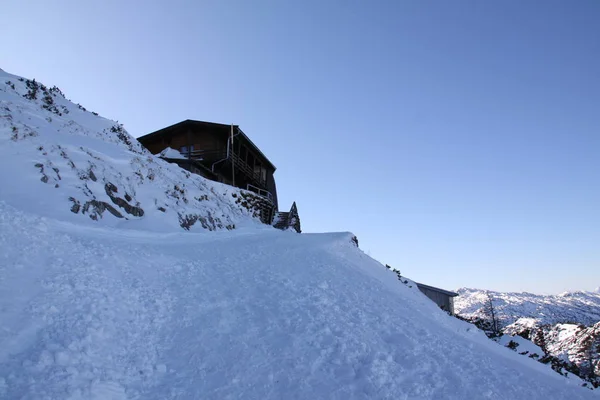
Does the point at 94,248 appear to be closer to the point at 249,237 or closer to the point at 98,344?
the point at 98,344

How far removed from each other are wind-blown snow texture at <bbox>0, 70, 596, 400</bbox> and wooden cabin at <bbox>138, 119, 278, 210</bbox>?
769 inches

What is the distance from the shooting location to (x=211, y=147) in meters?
30.3

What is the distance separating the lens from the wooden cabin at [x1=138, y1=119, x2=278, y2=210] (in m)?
29.3

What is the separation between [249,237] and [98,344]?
9.90 meters

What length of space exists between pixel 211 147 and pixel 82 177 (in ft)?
61.7

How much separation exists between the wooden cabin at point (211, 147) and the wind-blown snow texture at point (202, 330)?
64.1ft

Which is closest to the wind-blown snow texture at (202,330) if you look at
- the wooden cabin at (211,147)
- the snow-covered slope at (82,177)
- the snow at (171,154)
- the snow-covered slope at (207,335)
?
the snow-covered slope at (207,335)

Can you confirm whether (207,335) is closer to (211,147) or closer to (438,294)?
(438,294)

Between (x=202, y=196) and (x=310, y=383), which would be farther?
(x=202, y=196)

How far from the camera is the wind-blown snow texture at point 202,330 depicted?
4410 millimetres

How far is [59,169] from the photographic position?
11375 millimetres

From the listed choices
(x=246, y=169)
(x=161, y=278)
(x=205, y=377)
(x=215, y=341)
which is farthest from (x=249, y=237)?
(x=246, y=169)

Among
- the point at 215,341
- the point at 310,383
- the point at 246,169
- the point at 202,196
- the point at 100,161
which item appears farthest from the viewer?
the point at 246,169

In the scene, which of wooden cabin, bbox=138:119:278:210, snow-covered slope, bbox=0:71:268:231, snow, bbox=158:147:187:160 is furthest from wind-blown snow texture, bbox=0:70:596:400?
wooden cabin, bbox=138:119:278:210
